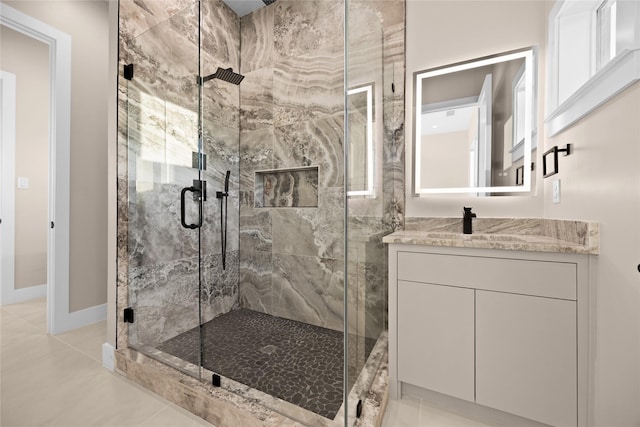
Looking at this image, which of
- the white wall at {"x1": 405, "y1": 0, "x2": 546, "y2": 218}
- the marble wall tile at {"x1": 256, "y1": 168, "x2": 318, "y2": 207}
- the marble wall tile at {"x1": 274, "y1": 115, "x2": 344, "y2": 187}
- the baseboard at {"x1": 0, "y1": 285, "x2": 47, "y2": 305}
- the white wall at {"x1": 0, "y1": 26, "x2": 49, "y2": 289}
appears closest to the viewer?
the white wall at {"x1": 405, "y1": 0, "x2": 546, "y2": 218}

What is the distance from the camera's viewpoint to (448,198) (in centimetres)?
188

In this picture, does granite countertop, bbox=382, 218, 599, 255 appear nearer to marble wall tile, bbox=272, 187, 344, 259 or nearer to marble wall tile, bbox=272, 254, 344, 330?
marble wall tile, bbox=272, 187, 344, 259

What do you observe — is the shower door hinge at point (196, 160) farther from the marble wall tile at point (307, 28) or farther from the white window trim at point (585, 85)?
the white window trim at point (585, 85)

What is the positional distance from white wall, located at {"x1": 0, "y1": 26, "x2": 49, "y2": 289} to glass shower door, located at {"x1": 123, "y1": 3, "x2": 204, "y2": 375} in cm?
241

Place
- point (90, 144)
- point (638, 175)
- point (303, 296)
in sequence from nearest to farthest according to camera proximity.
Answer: point (638, 175), point (303, 296), point (90, 144)

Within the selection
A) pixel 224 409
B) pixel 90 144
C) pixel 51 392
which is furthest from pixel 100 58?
pixel 224 409

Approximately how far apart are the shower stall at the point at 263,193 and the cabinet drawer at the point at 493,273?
0.25 metres

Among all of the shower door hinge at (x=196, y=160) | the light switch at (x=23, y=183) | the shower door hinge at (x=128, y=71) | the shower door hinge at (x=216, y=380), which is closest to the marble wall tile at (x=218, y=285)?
the shower door hinge at (x=216, y=380)

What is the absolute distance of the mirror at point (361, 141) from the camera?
4.07ft

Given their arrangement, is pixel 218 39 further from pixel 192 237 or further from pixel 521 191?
pixel 521 191

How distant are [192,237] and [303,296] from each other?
987 millimetres

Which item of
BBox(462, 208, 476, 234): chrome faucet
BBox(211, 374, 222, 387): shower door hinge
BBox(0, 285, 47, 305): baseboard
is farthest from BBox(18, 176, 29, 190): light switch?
BBox(462, 208, 476, 234): chrome faucet

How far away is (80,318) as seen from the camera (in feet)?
7.54

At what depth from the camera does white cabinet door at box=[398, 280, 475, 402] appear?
1.32 meters
